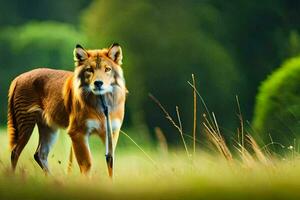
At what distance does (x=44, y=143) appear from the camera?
6.98 meters

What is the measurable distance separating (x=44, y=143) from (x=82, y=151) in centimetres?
78

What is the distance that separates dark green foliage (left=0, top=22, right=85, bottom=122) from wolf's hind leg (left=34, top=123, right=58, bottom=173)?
24.9 ft

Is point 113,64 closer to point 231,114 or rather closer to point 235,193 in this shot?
point 235,193

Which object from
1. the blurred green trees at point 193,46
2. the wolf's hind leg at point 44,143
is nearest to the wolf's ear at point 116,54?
the wolf's hind leg at point 44,143

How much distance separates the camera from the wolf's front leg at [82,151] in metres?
6.25

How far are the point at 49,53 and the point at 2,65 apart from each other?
0.79 meters

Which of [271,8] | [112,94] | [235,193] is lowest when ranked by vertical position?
[235,193]

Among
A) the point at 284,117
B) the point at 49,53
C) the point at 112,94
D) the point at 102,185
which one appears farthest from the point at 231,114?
the point at 102,185

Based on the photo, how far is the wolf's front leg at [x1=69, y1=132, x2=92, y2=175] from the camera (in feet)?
20.5

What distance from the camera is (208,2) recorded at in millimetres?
13258

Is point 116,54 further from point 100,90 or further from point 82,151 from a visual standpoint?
point 82,151

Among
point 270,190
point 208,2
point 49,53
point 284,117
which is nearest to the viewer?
point 270,190

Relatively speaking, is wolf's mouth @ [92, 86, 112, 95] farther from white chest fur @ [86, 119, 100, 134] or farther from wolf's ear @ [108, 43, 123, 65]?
white chest fur @ [86, 119, 100, 134]

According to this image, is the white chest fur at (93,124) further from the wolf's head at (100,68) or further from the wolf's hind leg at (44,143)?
the wolf's hind leg at (44,143)
